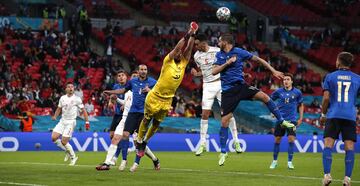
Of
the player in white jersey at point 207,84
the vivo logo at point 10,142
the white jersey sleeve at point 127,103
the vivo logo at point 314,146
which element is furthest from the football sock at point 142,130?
the vivo logo at point 314,146

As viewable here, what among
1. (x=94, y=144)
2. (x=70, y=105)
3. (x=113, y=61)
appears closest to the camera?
(x=70, y=105)

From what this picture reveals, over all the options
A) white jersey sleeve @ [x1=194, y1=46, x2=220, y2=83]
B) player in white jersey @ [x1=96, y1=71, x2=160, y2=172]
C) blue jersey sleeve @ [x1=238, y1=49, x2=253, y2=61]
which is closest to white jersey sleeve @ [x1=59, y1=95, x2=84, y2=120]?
player in white jersey @ [x1=96, y1=71, x2=160, y2=172]

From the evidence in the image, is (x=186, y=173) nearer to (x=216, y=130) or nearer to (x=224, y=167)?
(x=224, y=167)

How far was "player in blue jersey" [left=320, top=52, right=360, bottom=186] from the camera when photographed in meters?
15.1

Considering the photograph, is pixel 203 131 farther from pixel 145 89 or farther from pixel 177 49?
pixel 177 49

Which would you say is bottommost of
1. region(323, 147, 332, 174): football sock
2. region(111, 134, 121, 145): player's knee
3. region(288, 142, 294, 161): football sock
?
region(288, 142, 294, 161): football sock

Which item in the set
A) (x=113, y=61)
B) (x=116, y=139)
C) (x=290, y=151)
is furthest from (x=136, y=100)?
(x=113, y=61)

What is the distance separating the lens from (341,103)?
49.6 feet

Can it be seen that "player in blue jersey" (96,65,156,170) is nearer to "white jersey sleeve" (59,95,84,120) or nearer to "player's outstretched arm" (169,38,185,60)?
"player's outstretched arm" (169,38,185,60)

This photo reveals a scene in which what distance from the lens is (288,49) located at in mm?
51031

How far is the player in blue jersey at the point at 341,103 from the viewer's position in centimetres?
1506

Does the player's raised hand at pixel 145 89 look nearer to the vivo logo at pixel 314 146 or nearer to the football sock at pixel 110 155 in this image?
the football sock at pixel 110 155

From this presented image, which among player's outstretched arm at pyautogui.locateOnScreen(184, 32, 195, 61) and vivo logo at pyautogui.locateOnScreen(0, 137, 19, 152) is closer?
player's outstretched arm at pyautogui.locateOnScreen(184, 32, 195, 61)

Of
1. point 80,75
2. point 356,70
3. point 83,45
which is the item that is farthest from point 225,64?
point 356,70
